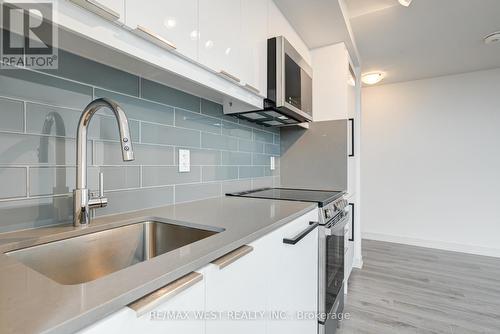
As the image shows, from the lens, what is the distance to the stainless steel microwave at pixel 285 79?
151 cm

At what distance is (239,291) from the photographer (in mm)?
703

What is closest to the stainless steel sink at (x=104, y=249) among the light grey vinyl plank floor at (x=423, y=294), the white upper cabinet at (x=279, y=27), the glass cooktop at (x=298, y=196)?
the glass cooktop at (x=298, y=196)

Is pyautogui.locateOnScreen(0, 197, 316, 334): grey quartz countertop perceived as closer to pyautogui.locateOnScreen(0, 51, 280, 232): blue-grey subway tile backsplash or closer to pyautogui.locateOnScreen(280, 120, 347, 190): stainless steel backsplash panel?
pyautogui.locateOnScreen(0, 51, 280, 232): blue-grey subway tile backsplash

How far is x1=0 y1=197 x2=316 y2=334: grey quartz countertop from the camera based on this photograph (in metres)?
0.33

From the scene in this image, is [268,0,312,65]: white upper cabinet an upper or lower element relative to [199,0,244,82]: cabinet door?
upper

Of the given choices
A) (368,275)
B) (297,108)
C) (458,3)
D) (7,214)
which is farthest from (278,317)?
(458,3)

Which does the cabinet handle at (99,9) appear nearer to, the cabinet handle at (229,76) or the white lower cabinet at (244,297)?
the cabinet handle at (229,76)

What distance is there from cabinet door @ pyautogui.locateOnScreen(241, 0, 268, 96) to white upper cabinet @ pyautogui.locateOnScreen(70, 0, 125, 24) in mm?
674

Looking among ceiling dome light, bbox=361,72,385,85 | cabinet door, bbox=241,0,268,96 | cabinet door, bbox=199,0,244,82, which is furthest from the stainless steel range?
ceiling dome light, bbox=361,72,385,85

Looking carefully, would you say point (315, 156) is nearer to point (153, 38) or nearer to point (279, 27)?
point (279, 27)

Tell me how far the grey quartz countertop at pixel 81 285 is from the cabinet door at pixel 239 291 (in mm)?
50

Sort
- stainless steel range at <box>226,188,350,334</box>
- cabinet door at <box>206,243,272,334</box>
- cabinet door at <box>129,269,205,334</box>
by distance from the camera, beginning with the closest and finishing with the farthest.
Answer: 1. cabinet door at <box>129,269,205,334</box>
2. cabinet door at <box>206,243,272,334</box>
3. stainless steel range at <box>226,188,350,334</box>

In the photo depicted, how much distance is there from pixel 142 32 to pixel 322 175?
1.88 m

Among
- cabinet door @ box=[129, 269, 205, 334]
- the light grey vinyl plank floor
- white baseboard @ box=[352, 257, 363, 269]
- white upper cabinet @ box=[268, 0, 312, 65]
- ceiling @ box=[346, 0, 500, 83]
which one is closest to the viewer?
cabinet door @ box=[129, 269, 205, 334]
